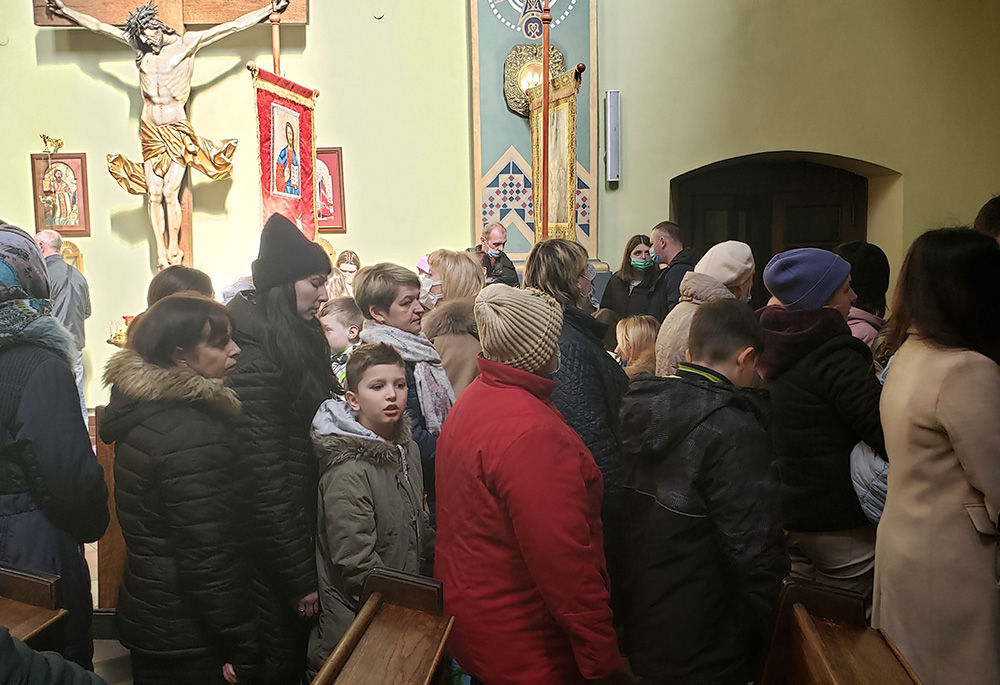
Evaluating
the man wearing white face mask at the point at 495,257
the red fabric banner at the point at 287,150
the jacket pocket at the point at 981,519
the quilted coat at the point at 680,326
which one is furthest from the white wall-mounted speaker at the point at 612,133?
the jacket pocket at the point at 981,519

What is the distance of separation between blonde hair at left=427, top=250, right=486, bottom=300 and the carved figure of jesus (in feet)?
14.0

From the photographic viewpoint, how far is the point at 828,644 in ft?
5.12

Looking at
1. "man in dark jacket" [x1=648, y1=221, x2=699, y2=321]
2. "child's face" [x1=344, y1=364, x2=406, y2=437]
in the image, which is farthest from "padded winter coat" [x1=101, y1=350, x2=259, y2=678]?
"man in dark jacket" [x1=648, y1=221, x2=699, y2=321]

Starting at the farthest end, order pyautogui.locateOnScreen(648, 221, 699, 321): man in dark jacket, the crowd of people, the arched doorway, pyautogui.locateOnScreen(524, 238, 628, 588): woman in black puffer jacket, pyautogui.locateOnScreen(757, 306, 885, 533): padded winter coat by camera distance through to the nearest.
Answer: the arched doorway → pyautogui.locateOnScreen(648, 221, 699, 321): man in dark jacket → pyautogui.locateOnScreen(757, 306, 885, 533): padded winter coat → pyautogui.locateOnScreen(524, 238, 628, 588): woman in black puffer jacket → the crowd of people

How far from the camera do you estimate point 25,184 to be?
6289 mm

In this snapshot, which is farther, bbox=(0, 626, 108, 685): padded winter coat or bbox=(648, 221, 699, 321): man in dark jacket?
bbox=(648, 221, 699, 321): man in dark jacket

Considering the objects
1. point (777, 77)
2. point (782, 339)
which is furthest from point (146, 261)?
point (782, 339)

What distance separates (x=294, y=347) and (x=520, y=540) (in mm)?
732

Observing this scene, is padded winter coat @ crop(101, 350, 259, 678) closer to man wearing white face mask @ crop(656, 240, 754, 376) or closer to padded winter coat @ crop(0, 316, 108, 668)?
padded winter coat @ crop(0, 316, 108, 668)

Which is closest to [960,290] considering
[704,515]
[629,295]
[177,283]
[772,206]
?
[704,515]

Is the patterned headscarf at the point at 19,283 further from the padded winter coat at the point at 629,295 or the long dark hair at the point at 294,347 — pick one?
the padded winter coat at the point at 629,295

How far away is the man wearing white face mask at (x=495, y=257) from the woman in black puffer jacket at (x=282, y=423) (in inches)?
122

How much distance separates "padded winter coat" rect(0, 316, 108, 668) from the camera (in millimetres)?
1677

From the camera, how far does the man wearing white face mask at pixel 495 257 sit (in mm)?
5152
